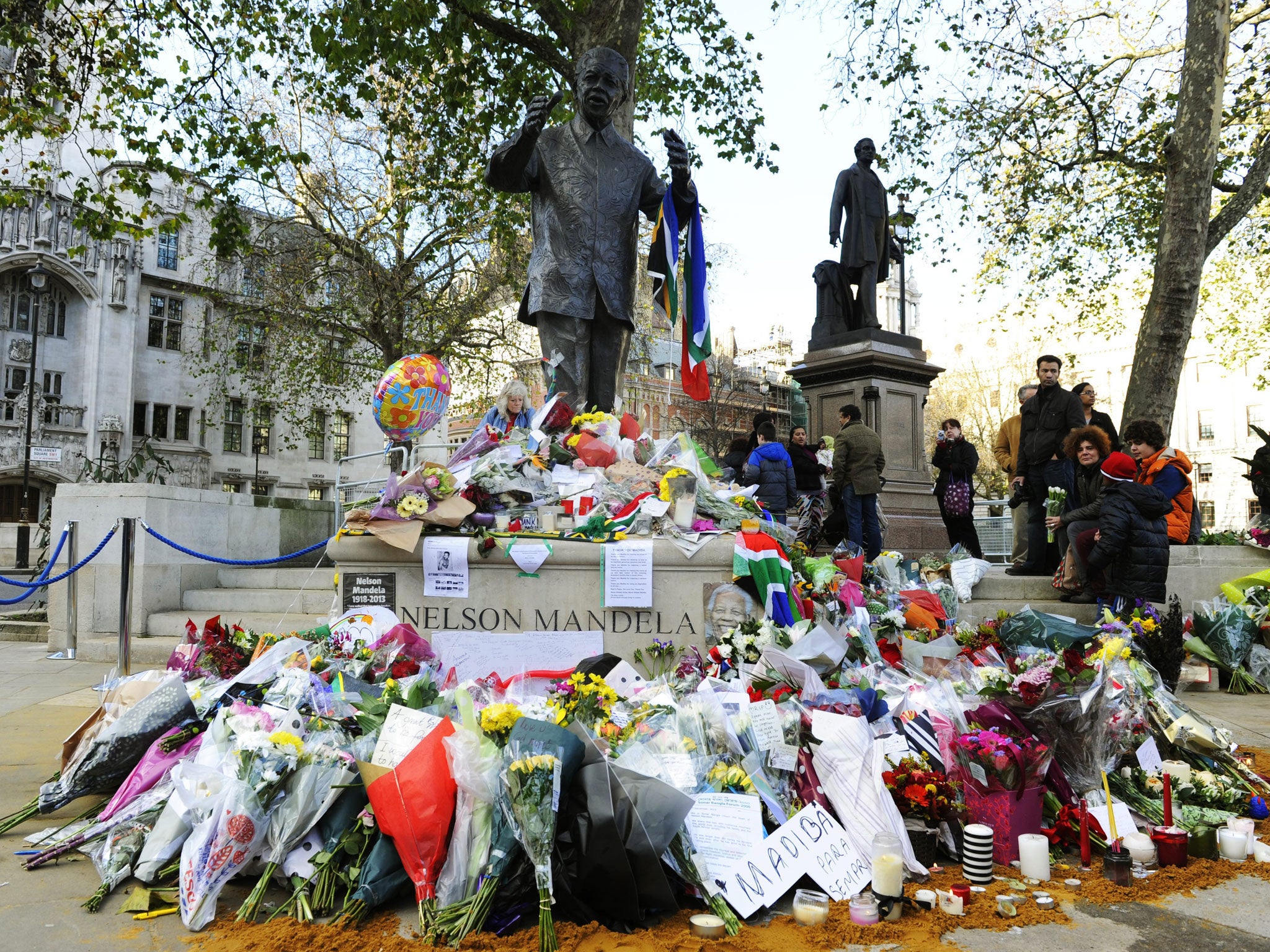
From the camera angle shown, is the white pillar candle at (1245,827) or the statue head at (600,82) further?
the statue head at (600,82)

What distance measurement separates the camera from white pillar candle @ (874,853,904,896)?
2.90 metres

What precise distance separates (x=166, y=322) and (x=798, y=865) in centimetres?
3917

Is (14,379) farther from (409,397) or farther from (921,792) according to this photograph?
(921,792)

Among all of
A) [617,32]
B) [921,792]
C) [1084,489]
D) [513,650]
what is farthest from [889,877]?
[617,32]

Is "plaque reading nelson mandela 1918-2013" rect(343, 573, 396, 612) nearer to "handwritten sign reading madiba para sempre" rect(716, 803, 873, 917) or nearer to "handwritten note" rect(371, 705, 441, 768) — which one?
"handwritten note" rect(371, 705, 441, 768)

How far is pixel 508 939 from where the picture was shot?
8.76ft

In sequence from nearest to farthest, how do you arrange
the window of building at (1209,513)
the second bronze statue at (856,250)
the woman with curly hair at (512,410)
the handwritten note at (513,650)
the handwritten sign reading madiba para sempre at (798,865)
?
1. the handwritten sign reading madiba para sempre at (798,865)
2. the handwritten note at (513,650)
3. the woman with curly hair at (512,410)
4. the second bronze statue at (856,250)
5. the window of building at (1209,513)

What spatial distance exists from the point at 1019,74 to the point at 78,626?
15.0 meters

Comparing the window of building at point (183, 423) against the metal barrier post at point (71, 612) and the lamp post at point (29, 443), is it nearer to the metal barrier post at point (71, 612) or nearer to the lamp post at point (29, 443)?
the lamp post at point (29, 443)

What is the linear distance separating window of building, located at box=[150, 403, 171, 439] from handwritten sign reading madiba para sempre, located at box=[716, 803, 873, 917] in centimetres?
3739

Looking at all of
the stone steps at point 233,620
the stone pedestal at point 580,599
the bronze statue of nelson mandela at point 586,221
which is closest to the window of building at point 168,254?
the stone steps at point 233,620

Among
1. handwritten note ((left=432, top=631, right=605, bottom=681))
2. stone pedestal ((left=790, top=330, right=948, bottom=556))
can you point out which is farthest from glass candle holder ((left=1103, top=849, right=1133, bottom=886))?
stone pedestal ((left=790, top=330, right=948, bottom=556))

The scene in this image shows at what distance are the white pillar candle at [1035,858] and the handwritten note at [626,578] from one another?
94.2 inches

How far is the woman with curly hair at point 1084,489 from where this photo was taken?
7.29m
